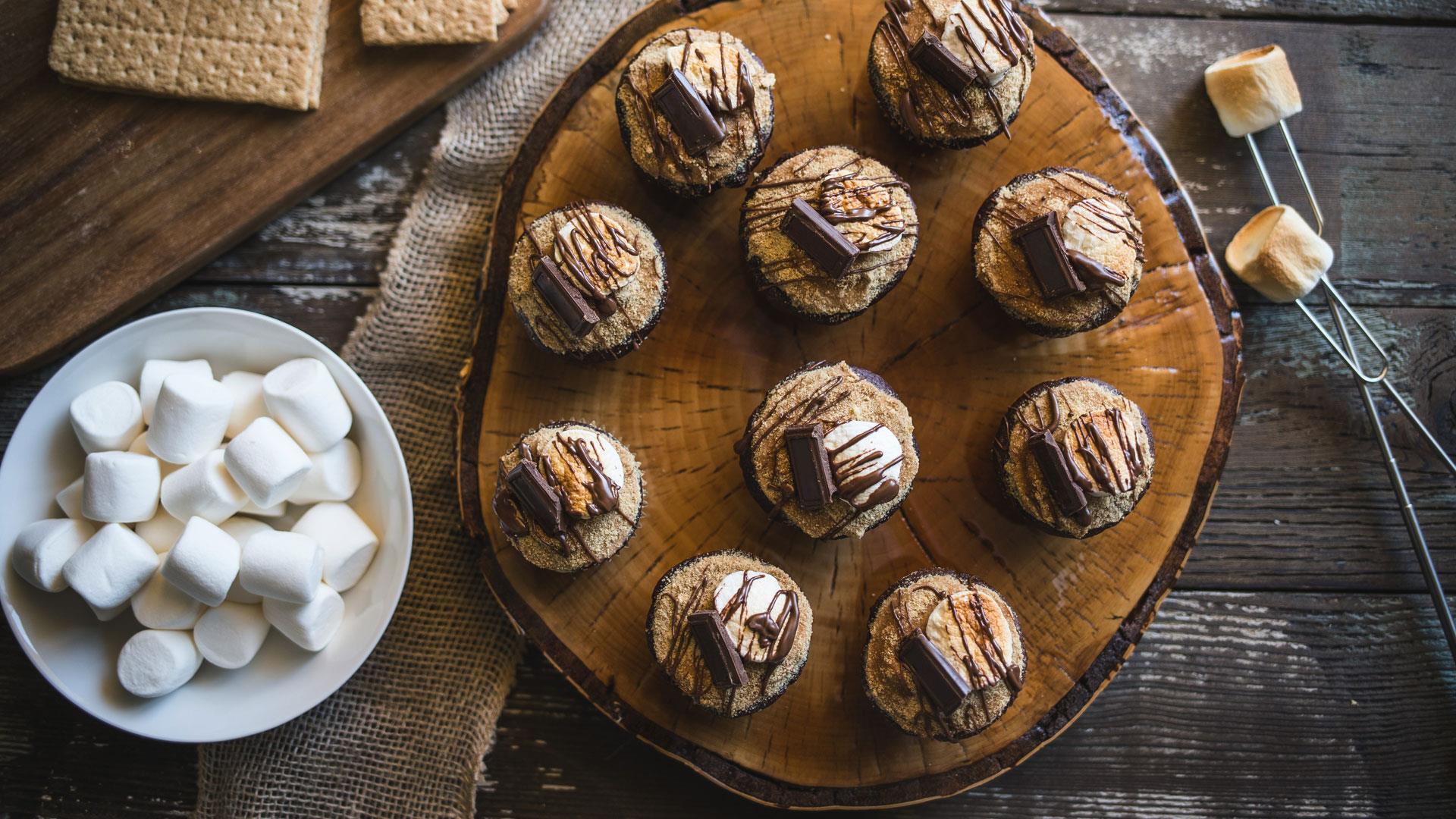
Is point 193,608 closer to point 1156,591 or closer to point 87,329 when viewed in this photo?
point 87,329

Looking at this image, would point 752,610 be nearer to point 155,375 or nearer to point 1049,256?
point 1049,256

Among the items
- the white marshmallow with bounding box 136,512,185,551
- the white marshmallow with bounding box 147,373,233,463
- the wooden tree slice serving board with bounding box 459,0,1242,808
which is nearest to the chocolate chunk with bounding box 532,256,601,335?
the wooden tree slice serving board with bounding box 459,0,1242,808

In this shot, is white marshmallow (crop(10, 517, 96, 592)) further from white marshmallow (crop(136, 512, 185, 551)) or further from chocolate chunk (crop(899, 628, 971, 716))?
chocolate chunk (crop(899, 628, 971, 716))

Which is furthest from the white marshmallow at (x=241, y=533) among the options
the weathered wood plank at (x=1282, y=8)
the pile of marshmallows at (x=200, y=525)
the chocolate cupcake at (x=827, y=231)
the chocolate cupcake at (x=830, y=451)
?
the weathered wood plank at (x=1282, y=8)

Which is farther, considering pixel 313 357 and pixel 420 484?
pixel 420 484

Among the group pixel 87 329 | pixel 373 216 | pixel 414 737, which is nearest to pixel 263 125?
pixel 373 216

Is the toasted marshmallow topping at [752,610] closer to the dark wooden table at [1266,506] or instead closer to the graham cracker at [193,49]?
the dark wooden table at [1266,506]
